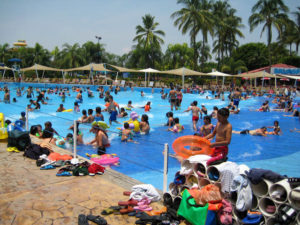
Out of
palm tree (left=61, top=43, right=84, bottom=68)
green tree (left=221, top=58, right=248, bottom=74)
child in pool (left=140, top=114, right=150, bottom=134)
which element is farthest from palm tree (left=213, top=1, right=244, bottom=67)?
child in pool (left=140, top=114, right=150, bottom=134)

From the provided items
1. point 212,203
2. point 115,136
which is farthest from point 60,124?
point 212,203

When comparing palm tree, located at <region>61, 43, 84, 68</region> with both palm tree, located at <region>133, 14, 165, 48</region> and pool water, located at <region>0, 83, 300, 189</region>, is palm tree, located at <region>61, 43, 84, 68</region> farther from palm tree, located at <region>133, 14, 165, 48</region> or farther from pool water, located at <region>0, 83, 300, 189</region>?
pool water, located at <region>0, 83, 300, 189</region>

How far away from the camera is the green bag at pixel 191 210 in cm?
324

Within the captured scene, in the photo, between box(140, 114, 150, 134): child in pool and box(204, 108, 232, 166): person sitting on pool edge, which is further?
box(140, 114, 150, 134): child in pool

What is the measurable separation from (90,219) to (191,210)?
1.29 meters

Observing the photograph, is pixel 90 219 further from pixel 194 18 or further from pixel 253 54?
pixel 253 54

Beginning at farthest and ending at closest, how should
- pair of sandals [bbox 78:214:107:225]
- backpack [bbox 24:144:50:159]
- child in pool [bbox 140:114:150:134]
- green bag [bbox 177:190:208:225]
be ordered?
child in pool [bbox 140:114:150:134] → backpack [bbox 24:144:50:159] → pair of sandals [bbox 78:214:107:225] → green bag [bbox 177:190:208:225]

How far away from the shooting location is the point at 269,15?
37250 millimetres

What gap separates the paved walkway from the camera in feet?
11.5

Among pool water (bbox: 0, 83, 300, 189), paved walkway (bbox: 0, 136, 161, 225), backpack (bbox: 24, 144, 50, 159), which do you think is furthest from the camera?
pool water (bbox: 0, 83, 300, 189)

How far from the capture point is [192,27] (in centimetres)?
3697

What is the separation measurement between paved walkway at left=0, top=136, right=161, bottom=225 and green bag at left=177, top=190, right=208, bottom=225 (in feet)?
2.03

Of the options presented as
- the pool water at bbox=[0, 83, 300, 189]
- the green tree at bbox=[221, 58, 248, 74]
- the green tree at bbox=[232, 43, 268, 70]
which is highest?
the green tree at bbox=[232, 43, 268, 70]

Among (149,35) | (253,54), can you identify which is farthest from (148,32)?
(253,54)
